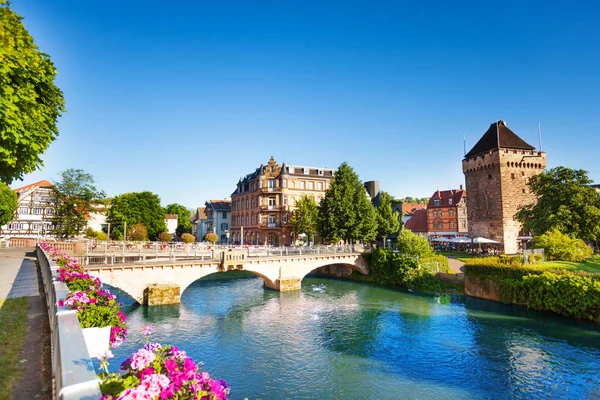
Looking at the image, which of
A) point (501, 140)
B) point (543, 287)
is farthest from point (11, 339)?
point (501, 140)

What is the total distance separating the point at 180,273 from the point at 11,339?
2220 cm

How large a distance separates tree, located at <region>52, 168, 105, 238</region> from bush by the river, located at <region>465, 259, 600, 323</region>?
45.1m

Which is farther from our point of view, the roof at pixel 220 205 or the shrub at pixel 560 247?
the roof at pixel 220 205

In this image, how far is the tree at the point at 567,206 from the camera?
118 feet

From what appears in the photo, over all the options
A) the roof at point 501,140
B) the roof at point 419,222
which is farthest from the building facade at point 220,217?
the roof at point 501,140

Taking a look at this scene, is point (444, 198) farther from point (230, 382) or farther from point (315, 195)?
point (230, 382)

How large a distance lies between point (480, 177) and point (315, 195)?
25986mm

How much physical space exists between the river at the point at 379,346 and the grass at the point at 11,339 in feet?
25.0

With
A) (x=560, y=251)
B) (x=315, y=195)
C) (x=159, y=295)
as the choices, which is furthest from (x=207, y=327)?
(x=315, y=195)

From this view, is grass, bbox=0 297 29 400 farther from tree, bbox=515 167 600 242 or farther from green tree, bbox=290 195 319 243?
tree, bbox=515 167 600 242

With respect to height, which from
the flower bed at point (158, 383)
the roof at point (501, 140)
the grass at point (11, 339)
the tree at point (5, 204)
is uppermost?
the roof at point (501, 140)

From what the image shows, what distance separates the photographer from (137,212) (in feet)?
206

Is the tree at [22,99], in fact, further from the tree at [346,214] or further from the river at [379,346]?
the tree at [346,214]

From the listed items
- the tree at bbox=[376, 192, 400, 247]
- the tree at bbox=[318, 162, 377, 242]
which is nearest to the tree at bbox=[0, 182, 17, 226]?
the tree at bbox=[318, 162, 377, 242]
